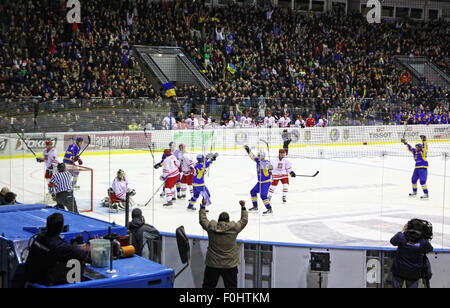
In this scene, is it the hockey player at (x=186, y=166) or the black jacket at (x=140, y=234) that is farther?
the hockey player at (x=186, y=166)

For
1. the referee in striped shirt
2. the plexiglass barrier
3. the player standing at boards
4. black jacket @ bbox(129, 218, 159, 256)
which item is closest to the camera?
black jacket @ bbox(129, 218, 159, 256)

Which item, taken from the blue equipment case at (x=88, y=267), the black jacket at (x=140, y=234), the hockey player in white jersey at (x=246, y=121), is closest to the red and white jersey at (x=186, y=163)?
the black jacket at (x=140, y=234)

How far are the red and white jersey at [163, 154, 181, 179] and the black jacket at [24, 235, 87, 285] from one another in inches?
311

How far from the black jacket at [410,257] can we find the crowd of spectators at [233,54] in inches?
575

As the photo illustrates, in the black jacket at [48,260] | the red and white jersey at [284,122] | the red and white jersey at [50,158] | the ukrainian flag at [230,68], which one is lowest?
the black jacket at [48,260]

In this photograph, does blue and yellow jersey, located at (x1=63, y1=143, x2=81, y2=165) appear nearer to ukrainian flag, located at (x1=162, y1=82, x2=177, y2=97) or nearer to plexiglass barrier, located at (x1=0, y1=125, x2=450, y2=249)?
plexiglass barrier, located at (x1=0, y1=125, x2=450, y2=249)

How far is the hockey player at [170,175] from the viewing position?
12.5m

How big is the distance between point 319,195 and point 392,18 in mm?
28126

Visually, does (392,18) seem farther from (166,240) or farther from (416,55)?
(166,240)

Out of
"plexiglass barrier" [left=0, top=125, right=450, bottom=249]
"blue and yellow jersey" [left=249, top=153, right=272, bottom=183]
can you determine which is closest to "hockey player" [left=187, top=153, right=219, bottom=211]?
"plexiglass barrier" [left=0, top=125, right=450, bottom=249]

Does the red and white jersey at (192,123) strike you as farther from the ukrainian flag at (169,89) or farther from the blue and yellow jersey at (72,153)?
the blue and yellow jersey at (72,153)

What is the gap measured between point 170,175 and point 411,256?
23.9 ft

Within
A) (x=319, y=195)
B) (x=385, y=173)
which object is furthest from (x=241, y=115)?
(x=319, y=195)

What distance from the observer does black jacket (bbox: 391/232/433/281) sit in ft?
19.5
